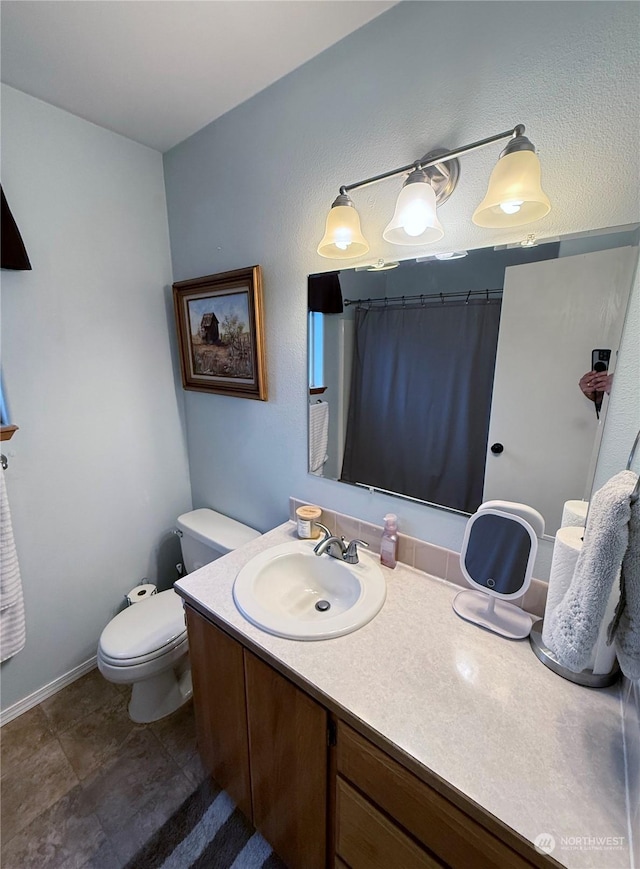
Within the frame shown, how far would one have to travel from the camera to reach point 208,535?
1597 mm

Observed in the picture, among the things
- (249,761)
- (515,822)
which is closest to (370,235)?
(515,822)

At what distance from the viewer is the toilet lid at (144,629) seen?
131 centimetres

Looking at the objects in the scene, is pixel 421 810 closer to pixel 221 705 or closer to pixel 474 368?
pixel 221 705

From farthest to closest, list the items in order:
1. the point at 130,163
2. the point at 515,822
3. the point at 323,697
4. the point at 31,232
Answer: the point at 130,163, the point at 31,232, the point at 323,697, the point at 515,822

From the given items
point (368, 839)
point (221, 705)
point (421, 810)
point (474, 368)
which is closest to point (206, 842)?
point (221, 705)

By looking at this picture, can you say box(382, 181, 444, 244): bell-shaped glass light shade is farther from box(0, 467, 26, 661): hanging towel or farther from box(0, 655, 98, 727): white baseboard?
box(0, 655, 98, 727): white baseboard

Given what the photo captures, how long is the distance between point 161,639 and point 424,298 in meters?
1.55

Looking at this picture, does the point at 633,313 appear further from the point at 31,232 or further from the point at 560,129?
the point at 31,232

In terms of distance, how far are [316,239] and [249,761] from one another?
1625 millimetres

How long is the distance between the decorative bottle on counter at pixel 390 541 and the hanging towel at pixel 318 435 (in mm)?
337

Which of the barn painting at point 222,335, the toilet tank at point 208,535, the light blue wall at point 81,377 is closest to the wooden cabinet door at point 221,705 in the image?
the toilet tank at point 208,535

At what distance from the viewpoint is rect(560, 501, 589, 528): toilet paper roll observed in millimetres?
798

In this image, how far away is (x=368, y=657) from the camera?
0.82 metres

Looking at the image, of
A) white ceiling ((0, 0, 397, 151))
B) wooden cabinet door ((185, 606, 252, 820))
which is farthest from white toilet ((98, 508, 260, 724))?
white ceiling ((0, 0, 397, 151))
